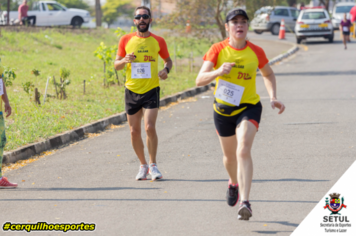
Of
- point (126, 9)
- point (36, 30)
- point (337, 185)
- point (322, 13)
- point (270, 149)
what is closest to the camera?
point (337, 185)

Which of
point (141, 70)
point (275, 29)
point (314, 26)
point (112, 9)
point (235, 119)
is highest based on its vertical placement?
point (112, 9)

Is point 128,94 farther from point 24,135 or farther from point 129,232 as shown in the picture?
point 24,135

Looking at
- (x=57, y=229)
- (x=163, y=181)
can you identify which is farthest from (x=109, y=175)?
(x=57, y=229)

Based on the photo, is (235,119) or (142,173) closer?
(235,119)

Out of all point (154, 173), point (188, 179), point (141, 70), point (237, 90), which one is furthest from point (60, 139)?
point (237, 90)

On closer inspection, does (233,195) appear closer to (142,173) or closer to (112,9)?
(142,173)

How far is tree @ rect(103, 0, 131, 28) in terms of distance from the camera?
77375 millimetres

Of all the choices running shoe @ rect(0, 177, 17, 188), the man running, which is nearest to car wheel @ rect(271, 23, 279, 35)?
the man running

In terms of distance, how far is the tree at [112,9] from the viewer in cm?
7738

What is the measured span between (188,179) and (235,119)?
1.79 m

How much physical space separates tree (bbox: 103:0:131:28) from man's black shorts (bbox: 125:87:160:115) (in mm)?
72378

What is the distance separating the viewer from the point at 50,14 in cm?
2984

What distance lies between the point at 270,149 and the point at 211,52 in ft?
11.6

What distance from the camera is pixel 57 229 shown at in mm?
5016
